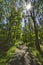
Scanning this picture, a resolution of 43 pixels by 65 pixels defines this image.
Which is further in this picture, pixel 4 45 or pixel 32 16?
pixel 4 45

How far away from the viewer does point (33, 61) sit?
53.8 ft

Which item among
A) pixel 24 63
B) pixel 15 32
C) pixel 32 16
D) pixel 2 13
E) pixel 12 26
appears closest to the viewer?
pixel 24 63

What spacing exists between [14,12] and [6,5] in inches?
107

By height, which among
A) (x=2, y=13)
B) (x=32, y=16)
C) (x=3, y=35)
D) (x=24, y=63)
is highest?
(x=2, y=13)

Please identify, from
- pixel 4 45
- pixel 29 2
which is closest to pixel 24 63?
pixel 29 2

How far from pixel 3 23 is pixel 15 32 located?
3724 millimetres

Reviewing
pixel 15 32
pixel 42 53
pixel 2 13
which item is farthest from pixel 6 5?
pixel 42 53

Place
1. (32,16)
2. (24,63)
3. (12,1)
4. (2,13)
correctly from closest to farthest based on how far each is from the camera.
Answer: (24,63), (32,16), (12,1), (2,13)

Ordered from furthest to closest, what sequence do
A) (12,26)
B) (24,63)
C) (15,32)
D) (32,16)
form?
(15,32) → (12,26) → (32,16) → (24,63)

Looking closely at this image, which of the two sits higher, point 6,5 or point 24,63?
point 6,5

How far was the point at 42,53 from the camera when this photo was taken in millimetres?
21078

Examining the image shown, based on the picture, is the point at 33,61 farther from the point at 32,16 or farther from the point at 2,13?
the point at 2,13

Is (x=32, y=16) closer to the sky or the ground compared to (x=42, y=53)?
closer to the sky

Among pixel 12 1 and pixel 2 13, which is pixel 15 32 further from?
pixel 12 1
